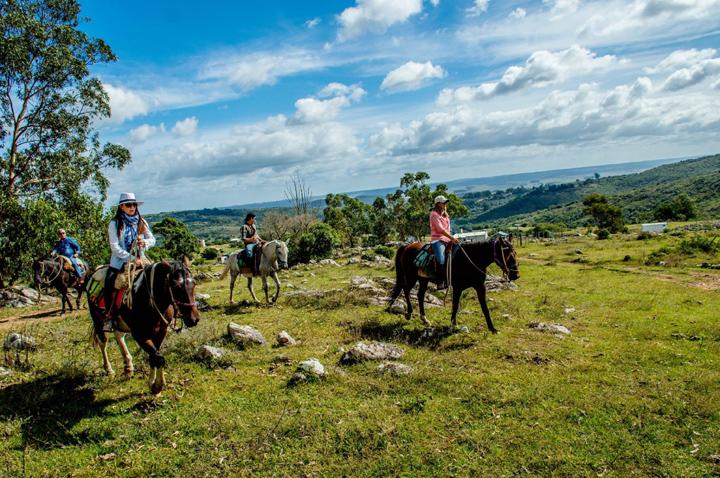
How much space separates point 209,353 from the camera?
992 cm

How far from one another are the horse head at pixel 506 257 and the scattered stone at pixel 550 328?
195cm

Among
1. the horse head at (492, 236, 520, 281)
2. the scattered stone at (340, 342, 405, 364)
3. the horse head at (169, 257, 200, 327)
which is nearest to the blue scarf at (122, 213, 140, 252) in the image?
the horse head at (169, 257, 200, 327)

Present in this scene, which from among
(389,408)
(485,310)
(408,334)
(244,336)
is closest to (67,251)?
(244,336)

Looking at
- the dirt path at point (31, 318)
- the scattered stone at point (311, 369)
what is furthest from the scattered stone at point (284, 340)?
the dirt path at point (31, 318)

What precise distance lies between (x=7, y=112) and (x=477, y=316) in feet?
83.2

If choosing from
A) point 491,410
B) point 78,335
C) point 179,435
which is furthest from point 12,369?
point 491,410

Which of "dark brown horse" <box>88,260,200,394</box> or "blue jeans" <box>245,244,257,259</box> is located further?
"blue jeans" <box>245,244,257,259</box>

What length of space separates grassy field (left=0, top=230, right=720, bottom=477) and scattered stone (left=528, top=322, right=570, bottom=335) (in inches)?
20.5

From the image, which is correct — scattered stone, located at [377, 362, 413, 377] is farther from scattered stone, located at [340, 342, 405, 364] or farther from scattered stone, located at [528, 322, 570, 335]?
scattered stone, located at [528, 322, 570, 335]

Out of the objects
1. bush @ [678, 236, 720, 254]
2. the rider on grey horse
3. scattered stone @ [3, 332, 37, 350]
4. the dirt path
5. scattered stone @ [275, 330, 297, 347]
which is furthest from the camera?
bush @ [678, 236, 720, 254]

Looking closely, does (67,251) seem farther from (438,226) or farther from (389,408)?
(389,408)

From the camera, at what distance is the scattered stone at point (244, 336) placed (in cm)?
1096

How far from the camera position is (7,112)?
21.6m

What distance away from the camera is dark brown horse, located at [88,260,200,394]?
7.63 metres
